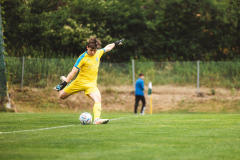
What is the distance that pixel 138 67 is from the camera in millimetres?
24750

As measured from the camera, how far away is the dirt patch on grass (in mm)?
21547

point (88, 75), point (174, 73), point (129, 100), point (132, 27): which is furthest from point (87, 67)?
point (132, 27)

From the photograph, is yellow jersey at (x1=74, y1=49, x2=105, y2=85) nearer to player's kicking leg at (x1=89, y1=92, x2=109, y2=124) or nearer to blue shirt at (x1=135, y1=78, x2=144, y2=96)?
player's kicking leg at (x1=89, y1=92, x2=109, y2=124)

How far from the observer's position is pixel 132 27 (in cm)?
2917

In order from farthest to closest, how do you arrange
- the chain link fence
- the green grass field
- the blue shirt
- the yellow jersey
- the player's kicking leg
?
the chain link fence < the blue shirt < the yellow jersey < the player's kicking leg < the green grass field

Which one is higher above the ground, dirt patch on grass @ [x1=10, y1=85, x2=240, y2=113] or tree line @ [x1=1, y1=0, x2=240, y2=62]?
tree line @ [x1=1, y1=0, x2=240, y2=62]

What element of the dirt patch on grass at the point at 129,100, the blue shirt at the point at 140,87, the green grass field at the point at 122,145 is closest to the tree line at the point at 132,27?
the dirt patch on grass at the point at 129,100

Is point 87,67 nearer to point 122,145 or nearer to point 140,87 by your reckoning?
point 122,145

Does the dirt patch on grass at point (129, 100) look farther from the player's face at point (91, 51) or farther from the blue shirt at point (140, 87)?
the player's face at point (91, 51)

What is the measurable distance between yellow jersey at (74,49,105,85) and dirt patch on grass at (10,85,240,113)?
37.9 ft

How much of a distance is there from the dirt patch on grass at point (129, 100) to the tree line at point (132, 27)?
433cm

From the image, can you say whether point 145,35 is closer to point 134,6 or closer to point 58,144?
point 134,6

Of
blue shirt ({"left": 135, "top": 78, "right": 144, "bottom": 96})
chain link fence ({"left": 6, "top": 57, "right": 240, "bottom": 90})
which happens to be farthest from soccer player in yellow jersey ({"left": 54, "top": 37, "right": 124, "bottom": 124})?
chain link fence ({"left": 6, "top": 57, "right": 240, "bottom": 90})

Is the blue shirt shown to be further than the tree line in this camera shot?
No
